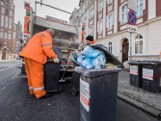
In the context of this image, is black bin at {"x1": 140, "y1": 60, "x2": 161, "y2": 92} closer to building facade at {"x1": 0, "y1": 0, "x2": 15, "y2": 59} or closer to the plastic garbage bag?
the plastic garbage bag

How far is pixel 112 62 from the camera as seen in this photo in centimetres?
210

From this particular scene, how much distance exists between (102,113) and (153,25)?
30.2ft

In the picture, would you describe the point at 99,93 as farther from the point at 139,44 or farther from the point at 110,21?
the point at 110,21

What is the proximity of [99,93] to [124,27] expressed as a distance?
11.4m

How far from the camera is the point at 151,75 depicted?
383 cm

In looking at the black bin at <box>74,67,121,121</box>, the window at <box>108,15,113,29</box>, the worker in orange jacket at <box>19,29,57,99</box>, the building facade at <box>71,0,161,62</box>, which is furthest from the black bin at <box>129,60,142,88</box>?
the window at <box>108,15,113,29</box>

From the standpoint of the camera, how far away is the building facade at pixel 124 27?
28.1 ft

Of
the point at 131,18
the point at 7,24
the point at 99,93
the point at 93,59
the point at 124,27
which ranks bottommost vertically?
Answer: the point at 99,93

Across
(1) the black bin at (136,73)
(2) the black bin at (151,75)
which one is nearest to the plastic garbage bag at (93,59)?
(2) the black bin at (151,75)

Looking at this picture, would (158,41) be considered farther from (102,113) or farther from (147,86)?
(102,113)

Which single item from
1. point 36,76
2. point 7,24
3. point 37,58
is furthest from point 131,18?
point 7,24

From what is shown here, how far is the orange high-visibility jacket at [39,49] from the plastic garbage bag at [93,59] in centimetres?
159

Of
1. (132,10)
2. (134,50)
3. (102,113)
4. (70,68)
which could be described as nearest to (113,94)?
(102,113)

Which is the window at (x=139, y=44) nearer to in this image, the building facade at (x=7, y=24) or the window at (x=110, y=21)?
the window at (x=110, y=21)
